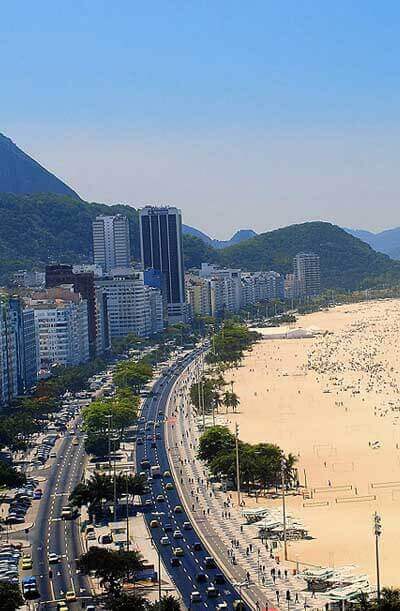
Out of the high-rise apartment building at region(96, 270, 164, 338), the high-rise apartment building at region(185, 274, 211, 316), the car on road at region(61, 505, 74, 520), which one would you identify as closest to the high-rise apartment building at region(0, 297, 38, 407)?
the car on road at region(61, 505, 74, 520)

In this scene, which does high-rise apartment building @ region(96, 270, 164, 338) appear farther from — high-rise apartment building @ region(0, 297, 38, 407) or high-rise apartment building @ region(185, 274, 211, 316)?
high-rise apartment building @ region(0, 297, 38, 407)

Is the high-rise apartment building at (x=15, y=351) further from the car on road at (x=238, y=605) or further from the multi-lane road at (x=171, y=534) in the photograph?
the car on road at (x=238, y=605)

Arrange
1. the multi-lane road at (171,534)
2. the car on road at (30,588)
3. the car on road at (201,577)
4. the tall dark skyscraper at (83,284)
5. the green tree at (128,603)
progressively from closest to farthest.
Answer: the green tree at (128,603) → the multi-lane road at (171,534) → the car on road at (30,588) → the car on road at (201,577) → the tall dark skyscraper at (83,284)

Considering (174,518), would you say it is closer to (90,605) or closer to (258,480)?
(258,480)

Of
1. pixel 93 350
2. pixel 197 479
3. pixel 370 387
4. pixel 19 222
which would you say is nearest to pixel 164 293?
pixel 93 350

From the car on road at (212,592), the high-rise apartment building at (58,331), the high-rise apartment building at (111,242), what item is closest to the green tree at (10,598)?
the car on road at (212,592)

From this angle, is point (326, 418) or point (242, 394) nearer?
point (326, 418)

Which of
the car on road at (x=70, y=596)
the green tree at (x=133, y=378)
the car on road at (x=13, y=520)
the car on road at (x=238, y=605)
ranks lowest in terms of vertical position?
the car on road at (x=238, y=605)
